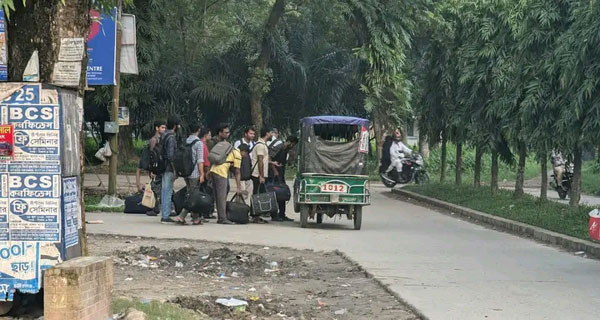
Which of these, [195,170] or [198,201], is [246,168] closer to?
[195,170]

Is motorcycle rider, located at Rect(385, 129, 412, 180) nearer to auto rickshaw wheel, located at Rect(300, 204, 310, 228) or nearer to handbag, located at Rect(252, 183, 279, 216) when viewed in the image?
handbag, located at Rect(252, 183, 279, 216)

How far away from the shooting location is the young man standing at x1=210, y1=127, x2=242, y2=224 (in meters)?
17.1

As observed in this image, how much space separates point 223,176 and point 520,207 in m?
7.31

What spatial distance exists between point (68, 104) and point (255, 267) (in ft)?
16.3

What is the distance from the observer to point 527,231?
16.7 m

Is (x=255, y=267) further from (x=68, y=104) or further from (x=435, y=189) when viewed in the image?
(x=435, y=189)

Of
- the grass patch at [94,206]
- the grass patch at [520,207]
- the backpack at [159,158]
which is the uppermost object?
the backpack at [159,158]

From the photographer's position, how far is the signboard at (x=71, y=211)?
7.38 metres

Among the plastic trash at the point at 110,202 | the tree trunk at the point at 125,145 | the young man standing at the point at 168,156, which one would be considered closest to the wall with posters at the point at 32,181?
the young man standing at the point at 168,156

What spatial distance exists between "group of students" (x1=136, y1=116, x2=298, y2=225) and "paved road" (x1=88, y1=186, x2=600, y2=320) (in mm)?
592

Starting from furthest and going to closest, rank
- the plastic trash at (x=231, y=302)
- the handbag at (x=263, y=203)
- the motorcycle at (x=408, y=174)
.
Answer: the motorcycle at (x=408, y=174) → the handbag at (x=263, y=203) → the plastic trash at (x=231, y=302)

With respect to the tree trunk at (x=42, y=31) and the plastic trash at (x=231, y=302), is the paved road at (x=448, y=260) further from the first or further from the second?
the tree trunk at (x=42, y=31)

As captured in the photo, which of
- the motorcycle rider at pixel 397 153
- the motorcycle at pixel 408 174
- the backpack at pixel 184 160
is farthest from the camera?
the motorcycle at pixel 408 174

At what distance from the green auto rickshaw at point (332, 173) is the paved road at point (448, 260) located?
18.4 inches
